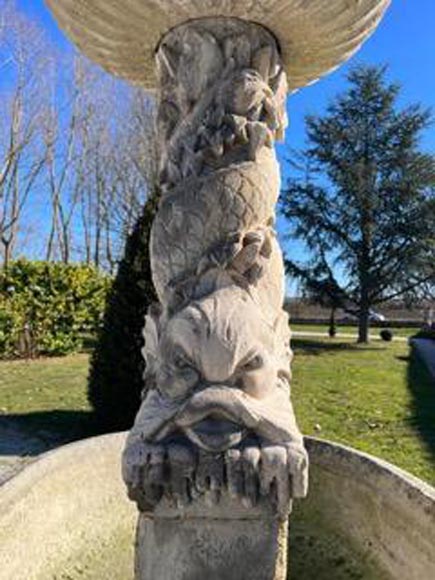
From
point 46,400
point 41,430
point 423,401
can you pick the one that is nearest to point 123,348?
point 41,430

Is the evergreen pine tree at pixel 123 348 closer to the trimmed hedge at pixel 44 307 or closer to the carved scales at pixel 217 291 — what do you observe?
the carved scales at pixel 217 291

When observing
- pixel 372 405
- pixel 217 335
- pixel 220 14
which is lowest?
pixel 372 405

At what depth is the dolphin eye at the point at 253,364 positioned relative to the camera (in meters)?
2.27

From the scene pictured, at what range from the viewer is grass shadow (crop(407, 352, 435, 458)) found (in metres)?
8.91

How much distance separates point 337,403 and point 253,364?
919 cm

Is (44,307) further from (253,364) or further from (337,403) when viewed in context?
(253,364)

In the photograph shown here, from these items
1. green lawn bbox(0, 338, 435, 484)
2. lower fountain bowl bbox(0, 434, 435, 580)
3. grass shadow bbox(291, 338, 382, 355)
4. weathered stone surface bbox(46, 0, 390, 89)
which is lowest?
green lawn bbox(0, 338, 435, 484)

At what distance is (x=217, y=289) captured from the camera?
7.73 ft

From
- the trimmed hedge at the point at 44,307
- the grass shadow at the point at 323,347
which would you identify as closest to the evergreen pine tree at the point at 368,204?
the grass shadow at the point at 323,347

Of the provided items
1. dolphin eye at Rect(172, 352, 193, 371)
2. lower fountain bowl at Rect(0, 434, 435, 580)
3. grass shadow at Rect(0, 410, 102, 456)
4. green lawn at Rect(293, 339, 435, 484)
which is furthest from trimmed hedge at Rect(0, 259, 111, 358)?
dolphin eye at Rect(172, 352, 193, 371)

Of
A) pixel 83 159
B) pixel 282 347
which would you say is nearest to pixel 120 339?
pixel 282 347

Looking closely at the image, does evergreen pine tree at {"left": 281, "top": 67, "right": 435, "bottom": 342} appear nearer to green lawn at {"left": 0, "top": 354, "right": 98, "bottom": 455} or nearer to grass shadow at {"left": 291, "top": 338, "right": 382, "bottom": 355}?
grass shadow at {"left": 291, "top": 338, "right": 382, "bottom": 355}

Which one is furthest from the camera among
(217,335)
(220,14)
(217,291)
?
(220,14)

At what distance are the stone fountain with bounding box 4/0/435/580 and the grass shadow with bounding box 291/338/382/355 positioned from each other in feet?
58.4
